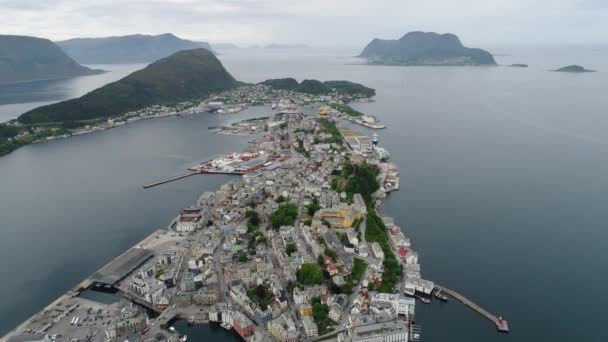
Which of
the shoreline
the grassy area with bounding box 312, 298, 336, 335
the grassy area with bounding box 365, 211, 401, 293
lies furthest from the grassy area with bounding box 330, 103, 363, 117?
the grassy area with bounding box 312, 298, 336, 335

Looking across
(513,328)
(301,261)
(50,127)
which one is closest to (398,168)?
(301,261)

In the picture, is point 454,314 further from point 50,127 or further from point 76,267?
point 50,127

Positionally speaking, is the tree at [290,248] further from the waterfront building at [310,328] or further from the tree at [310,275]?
the waterfront building at [310,328]

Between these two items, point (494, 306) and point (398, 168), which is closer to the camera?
point (494, 306)

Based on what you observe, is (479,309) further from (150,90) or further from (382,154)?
(150,90)

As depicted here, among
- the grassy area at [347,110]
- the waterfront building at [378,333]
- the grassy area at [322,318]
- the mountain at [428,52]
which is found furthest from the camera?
the mountain at [428,52]

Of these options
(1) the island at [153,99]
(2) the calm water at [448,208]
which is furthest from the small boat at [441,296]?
(1) the island at [153,99]
